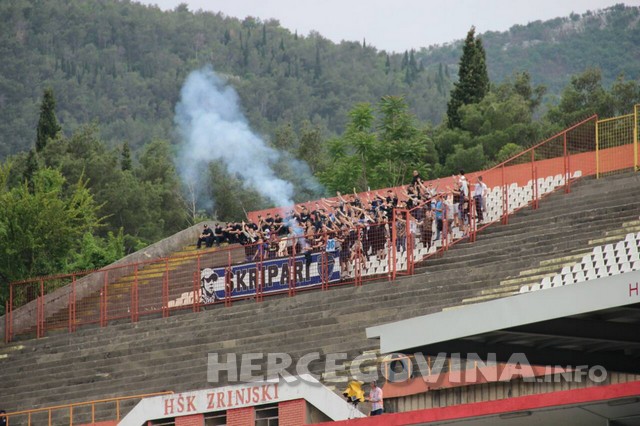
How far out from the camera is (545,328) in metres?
17.3

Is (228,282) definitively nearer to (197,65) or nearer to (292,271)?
(292,271)

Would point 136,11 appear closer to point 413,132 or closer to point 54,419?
point 413,132

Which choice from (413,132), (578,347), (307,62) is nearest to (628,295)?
(578,347)

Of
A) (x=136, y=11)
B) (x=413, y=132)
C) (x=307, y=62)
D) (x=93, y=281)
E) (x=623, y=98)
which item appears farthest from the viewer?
(x=136, y=11)

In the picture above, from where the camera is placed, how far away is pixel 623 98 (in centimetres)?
6838

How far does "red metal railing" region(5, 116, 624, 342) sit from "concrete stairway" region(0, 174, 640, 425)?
44 centimetres

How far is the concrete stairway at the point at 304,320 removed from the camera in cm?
2950

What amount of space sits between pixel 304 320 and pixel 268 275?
330 cm

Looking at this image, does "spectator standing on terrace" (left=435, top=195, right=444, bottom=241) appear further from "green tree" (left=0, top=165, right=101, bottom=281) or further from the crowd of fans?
"green tree" (left=0, top=165, right=101, bottom=281)

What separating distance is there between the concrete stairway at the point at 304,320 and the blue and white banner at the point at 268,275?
0.35 meters

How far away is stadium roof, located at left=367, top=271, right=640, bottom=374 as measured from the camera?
16109 mm

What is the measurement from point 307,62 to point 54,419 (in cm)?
13400

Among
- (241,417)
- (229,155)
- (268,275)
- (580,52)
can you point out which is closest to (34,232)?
(268,275)

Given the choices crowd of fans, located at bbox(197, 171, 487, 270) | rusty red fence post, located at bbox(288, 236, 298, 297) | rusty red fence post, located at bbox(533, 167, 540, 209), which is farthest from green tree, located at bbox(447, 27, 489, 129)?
rusty red fence post, located at bbox(288, 236, 298, 297)
